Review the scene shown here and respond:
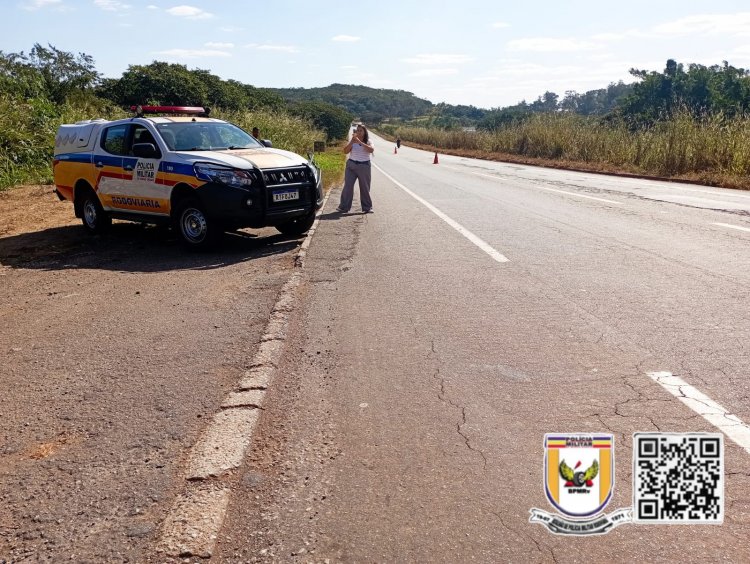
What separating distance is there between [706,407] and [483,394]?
4.07 ft

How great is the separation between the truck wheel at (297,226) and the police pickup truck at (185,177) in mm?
17

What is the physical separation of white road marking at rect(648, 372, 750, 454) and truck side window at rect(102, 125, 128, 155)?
9071 mm

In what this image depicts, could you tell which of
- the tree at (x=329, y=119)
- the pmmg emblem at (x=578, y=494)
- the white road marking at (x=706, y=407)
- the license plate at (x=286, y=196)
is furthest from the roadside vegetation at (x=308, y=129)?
the tree at (x=329, y=119)

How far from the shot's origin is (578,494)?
2850 millimetres

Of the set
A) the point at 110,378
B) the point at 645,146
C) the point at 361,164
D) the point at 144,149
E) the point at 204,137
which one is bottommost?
the point at 110,378

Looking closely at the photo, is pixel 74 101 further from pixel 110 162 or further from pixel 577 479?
pixel 577 479

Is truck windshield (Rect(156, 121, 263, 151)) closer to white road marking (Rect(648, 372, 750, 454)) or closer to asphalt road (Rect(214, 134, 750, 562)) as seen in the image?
asphalt road (Rect(214, 134, 750, 562))

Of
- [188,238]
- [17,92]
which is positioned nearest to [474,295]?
[188,238]

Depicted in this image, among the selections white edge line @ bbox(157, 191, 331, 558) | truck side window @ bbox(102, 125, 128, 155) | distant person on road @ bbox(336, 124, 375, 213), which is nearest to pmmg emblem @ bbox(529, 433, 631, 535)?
white edge line @ bbox(157, 191, 331, 558)

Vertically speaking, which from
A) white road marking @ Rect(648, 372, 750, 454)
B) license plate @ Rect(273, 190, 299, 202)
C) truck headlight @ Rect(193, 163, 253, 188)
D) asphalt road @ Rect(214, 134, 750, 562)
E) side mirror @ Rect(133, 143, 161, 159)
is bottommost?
asphalt road @ Rect(214, 134, 750, 562)

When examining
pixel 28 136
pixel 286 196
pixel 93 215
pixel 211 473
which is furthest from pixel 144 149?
pixel 28 136

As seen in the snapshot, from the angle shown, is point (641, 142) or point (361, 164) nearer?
point (361, 164)

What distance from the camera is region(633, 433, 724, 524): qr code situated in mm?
2783

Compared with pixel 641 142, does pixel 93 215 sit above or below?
below
